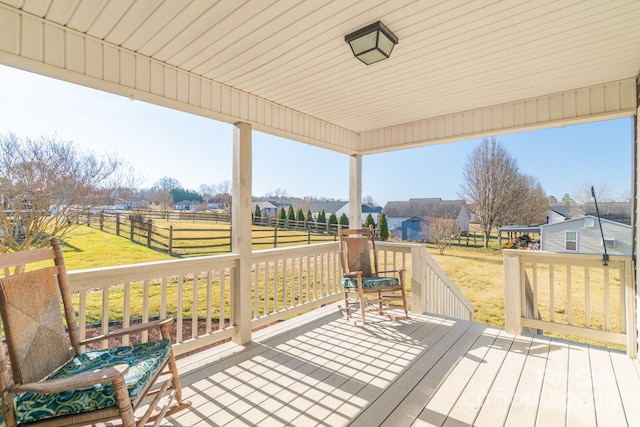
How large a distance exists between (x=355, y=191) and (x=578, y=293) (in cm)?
306

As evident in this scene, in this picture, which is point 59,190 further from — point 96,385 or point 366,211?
point 366,211

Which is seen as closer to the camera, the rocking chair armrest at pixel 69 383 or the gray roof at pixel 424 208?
the rocking chair armrest at pixel 69 383

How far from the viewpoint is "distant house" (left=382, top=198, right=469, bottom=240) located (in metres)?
4.10

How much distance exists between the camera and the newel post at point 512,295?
10.7 feet

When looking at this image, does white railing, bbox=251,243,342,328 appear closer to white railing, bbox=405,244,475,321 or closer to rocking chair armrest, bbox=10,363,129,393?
white railing, bbox=405,244,475,321

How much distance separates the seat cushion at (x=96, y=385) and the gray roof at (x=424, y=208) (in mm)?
3503

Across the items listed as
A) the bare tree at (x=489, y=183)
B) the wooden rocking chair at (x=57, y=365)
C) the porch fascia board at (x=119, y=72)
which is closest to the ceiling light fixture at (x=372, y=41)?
the porch fascia board at (x=119, y=72)

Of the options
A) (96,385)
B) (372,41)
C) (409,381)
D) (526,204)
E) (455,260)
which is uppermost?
(372,41)

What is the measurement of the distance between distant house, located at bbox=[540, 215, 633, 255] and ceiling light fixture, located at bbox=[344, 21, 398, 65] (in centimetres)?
271

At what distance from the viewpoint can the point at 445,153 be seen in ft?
15.0

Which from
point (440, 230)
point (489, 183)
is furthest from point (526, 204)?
point (440, 230)

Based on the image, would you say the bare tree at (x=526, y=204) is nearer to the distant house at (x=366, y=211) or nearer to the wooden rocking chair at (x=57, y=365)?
the distant house at (x=366, y=211)

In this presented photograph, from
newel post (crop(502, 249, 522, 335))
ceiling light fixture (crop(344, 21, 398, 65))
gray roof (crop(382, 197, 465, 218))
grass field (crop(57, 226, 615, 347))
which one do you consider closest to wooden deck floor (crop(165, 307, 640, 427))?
newel post (crop(502, 249, 522, 335))

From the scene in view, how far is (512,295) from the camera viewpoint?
3295 mm
